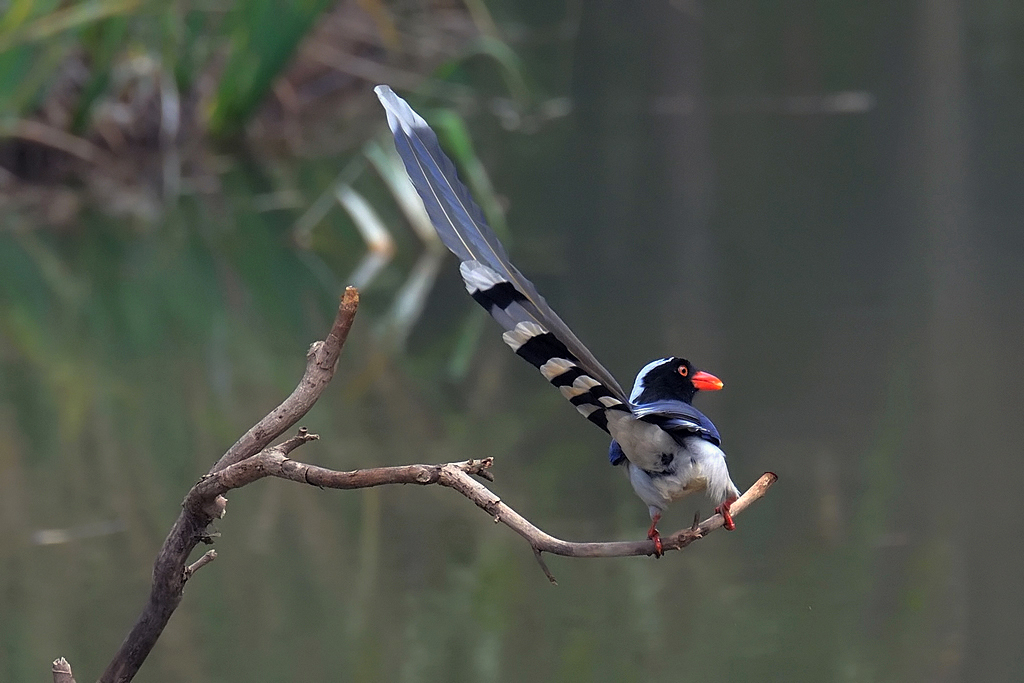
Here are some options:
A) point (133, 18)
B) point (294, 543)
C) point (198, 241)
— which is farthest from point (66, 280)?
point (294, 543)

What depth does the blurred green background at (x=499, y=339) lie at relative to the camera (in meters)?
1.13

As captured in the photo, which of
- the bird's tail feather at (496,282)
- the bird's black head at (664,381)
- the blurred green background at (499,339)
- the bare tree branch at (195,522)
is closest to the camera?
the bird's tail feather at (496,282)

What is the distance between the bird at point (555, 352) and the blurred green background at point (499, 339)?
1.08 feet

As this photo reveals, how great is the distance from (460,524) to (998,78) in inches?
98.9

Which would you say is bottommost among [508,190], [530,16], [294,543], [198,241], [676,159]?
[294,543]

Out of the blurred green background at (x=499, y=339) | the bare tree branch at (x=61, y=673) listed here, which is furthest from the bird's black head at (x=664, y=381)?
the bare tree branch at (x=61, y=673)

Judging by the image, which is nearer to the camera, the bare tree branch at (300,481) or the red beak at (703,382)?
the bare tree branch at (300,481)

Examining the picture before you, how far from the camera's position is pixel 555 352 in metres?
0.64

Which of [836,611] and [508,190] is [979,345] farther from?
[508,190]

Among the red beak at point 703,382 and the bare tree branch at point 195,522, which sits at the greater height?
the red beak at point 703,382

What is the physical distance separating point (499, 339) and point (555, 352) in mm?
1366

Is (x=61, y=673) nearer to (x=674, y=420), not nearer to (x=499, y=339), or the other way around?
(x=674, y=420)

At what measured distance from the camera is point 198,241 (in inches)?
106

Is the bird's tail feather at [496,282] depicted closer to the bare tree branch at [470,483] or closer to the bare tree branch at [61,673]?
the bare tree branch at [470,483]
